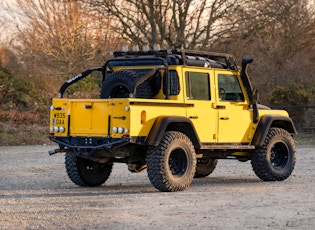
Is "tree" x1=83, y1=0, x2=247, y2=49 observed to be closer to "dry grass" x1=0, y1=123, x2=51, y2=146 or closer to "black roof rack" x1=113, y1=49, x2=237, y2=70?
"dry grass" x1=0, y1=123, x2=51, y2=146

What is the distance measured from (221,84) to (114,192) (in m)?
2.91

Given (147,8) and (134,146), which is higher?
(147,8)

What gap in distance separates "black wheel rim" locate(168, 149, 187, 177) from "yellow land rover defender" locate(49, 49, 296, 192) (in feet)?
0.05

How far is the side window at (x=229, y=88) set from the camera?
48.3 feet

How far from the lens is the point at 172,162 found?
13.6 meters

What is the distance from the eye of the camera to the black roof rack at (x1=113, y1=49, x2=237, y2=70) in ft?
45.8

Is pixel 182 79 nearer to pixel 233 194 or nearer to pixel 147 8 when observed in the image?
pixel 233 194

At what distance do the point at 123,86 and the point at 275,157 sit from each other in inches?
142

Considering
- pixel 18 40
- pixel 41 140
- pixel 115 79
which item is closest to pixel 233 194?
pixel 115 79

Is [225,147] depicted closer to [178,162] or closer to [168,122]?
[178,162]

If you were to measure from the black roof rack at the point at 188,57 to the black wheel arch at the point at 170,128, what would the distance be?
1061 millimetres

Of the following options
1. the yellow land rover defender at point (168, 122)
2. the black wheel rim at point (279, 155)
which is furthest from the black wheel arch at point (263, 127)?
the black wheel rim at point (279, 155)

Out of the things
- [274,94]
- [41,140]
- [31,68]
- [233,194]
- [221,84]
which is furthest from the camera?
[31,68]

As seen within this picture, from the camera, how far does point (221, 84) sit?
48.3 ft
